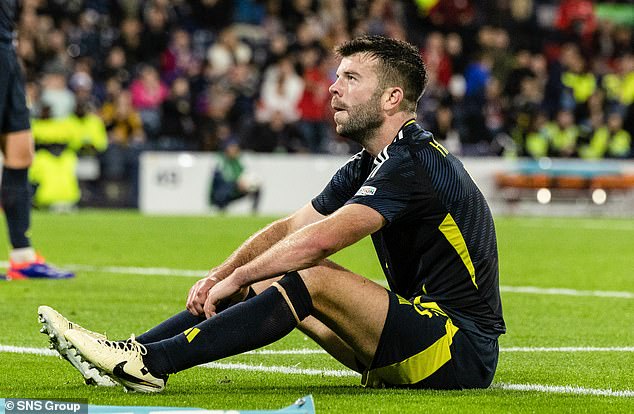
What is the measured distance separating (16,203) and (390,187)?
517 cm

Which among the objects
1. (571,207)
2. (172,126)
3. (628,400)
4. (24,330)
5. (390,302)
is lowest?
(571,207)

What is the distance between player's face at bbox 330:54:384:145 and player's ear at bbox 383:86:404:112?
0.02 metres

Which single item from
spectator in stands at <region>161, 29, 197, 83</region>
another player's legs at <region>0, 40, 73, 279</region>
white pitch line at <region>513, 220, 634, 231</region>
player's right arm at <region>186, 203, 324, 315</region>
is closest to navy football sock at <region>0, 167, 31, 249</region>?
another player's legs at <region>0, 40, 73, 279</region>

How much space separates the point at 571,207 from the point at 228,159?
6354 millimetres

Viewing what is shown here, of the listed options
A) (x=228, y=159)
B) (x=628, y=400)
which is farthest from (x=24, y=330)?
(x=228, y=159)

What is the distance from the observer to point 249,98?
22.4 meters

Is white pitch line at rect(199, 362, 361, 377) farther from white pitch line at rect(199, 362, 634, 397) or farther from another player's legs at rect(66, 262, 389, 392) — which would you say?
another player's legs at rect(66, 262, 389, 392)

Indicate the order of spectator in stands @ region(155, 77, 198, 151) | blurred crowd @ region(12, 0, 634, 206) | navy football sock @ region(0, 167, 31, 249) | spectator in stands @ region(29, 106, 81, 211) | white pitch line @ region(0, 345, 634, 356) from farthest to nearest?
spectator in stands @ region(155, 77, 198, 151), blurred crowd @ region(12, 0, 634, 206), spectator in stands @ region(29, 106, 81, 211), navy football sock @ region(0, 167, 31, 249), white pitch line @ region(0, 345, 634, 356)

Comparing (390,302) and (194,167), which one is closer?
(390,302)

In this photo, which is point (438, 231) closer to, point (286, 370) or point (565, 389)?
point (565, 389)

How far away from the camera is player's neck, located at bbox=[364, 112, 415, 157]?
512 cm

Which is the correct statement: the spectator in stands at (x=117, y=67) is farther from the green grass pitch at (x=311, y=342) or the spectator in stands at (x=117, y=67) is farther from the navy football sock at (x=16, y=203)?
the navy football sock at (x=16, y=203)

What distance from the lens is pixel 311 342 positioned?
6.85 m

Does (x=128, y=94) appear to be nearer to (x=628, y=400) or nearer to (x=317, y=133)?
(x=317, y=133)
